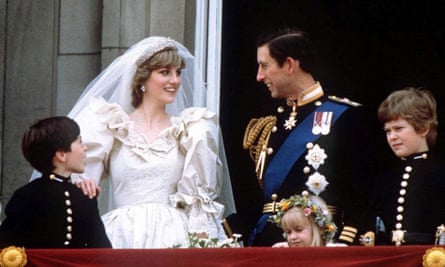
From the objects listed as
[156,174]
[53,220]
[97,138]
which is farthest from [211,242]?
[97,138]

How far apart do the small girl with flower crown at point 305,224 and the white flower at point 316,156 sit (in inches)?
14.9

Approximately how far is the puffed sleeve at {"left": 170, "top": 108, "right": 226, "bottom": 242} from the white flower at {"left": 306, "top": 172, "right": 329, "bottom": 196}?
0.71m

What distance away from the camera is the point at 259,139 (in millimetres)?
13305

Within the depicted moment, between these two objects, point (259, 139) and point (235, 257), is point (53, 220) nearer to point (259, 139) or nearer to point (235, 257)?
point (235, 257)

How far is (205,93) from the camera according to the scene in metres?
14.2

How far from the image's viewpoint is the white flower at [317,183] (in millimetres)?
12797

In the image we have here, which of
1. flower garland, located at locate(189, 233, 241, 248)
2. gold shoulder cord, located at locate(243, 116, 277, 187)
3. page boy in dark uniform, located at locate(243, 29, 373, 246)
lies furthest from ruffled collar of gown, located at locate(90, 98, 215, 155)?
flower garland, located at locate(189, 233, 241, 248)

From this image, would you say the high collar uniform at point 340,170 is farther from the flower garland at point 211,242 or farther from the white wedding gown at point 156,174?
the white wedding gown at point 156,174

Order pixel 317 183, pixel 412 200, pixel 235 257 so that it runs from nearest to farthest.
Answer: pixel 235 257, pixel 412 200, pixel 317 183

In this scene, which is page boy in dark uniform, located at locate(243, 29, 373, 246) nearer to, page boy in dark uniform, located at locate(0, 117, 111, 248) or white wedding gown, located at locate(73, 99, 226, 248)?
white wedding gown, located at locate(73, 99, 226, 248)

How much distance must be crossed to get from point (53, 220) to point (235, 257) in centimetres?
118

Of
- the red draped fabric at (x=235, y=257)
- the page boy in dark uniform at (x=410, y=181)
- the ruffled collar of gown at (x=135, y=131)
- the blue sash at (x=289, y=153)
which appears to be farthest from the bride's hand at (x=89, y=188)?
the page boy in dark uniform at (x=410, y=181)

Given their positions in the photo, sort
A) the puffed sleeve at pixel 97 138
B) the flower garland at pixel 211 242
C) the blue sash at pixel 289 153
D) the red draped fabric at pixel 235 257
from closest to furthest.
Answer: the red draped fabric at pixel 235 257 < the flower garland at pixel 211 242 < the blue sash at pixel 289 153 < the puffed sleeve at pixel 97 138

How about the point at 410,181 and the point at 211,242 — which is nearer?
the point at 410,181
